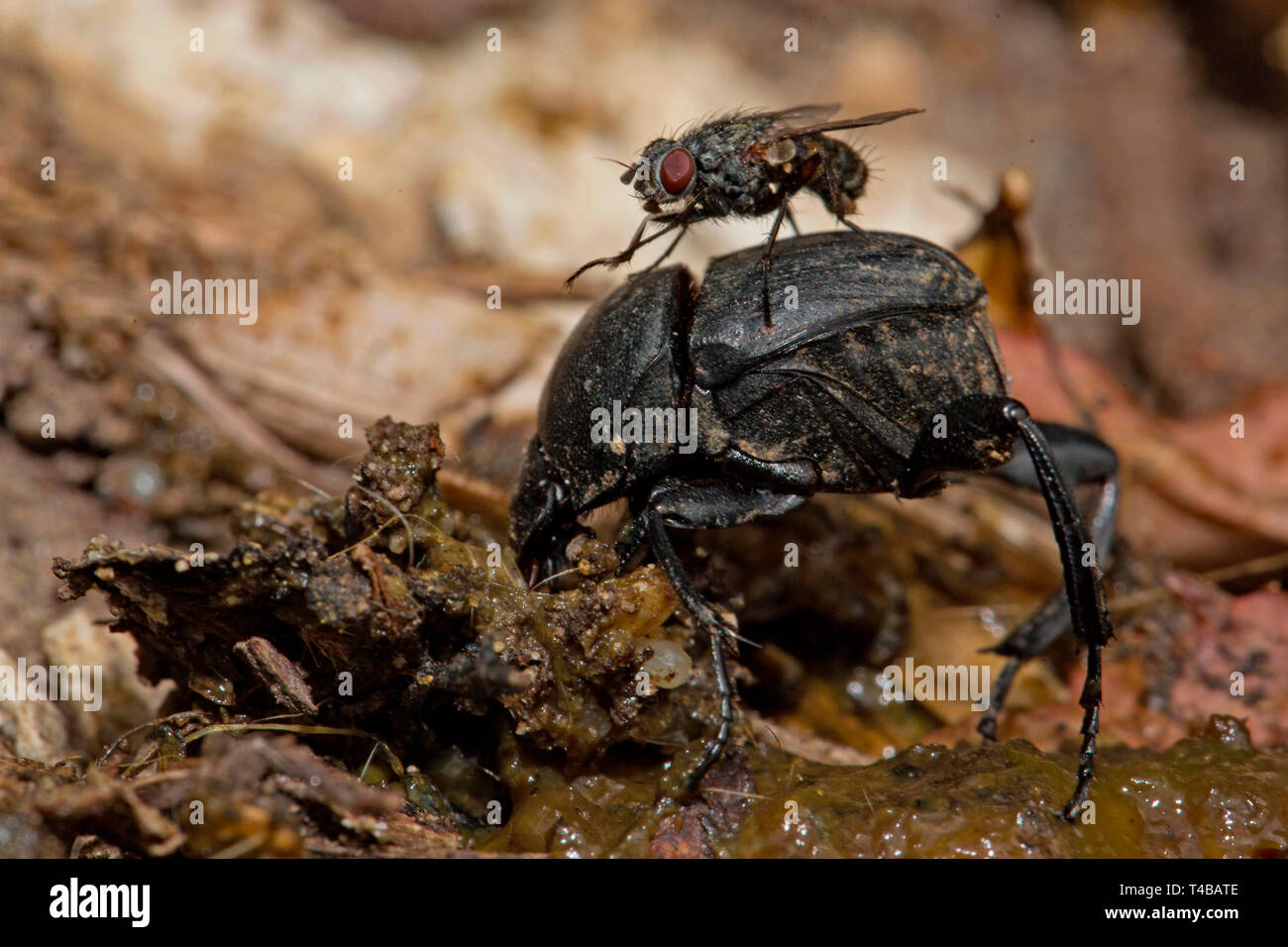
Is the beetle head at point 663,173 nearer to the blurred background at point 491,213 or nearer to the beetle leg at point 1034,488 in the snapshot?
the blurred background at point 491,213

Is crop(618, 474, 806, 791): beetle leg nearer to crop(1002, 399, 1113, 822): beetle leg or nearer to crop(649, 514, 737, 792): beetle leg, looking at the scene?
crop(649, 514, 737, 792): beetle leg

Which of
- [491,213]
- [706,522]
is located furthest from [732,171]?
[491,213]

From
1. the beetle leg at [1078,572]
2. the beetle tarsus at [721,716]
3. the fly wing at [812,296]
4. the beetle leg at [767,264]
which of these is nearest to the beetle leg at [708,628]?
the beetle tarsus at [721,716]

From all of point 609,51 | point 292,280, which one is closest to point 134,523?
point 292,280

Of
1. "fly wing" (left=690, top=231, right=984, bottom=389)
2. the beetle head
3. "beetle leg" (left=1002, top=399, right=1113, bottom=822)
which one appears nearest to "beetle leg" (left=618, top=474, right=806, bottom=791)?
"fly wing" (left=690, top=231, right=984, bottom=389)

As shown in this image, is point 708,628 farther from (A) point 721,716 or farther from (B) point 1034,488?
(B) point 1034,488

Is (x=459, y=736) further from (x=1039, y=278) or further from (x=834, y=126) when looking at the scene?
(x=1039, y=278)
